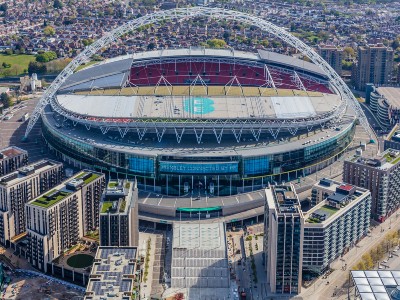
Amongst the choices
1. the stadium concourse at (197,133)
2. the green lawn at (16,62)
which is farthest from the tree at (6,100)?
the green lawn at (16,62)

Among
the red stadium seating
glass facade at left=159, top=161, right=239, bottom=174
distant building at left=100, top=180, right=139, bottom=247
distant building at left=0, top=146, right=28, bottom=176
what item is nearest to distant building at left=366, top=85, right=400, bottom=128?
the red stadium seating

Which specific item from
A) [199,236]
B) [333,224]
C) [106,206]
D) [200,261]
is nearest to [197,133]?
[199,236]

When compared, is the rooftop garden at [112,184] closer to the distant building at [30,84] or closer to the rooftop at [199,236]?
the rooftop at [199,236]

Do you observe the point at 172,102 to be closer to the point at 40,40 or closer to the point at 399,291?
the point at 399,291

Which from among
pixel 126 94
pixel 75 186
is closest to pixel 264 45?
pixel 126 94

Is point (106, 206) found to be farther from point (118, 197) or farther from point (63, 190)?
point (63, 190)
